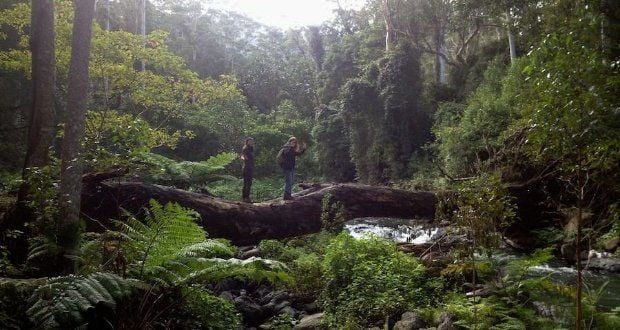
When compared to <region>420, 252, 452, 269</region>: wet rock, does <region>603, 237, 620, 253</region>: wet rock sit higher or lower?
lower

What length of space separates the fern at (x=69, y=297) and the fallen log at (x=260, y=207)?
1.75 meters

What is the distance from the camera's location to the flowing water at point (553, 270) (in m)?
6.39

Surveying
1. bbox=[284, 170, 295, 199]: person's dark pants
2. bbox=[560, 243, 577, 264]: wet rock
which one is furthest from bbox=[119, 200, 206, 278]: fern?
bbox=[560, 243, 577, 264]: wet rock

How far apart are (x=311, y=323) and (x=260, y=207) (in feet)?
7.30

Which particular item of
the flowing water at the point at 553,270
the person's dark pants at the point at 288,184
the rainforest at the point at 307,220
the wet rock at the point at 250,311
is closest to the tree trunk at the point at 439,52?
the rainforest at the point at 307,220

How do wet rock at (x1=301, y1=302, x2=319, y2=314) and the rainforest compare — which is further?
wet rock at (x1=301, y1=302, x2=319, y2=314)

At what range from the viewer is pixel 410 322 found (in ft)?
15.9

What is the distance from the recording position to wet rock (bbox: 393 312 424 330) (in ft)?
15.7

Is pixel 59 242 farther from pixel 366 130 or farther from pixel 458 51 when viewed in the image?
pixel 458 51

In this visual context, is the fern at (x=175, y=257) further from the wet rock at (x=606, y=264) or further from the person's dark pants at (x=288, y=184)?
the wet rock at (x=606, y=264)

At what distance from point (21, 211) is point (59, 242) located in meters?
1.12

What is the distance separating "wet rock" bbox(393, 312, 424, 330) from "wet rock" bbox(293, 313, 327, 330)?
970 millimetres

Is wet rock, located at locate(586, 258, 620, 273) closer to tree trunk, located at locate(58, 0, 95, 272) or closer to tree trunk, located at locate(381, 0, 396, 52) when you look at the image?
tree trunk, located at locate(58, 0, 95, 272)

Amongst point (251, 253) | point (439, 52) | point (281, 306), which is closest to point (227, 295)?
point (281, 306)
